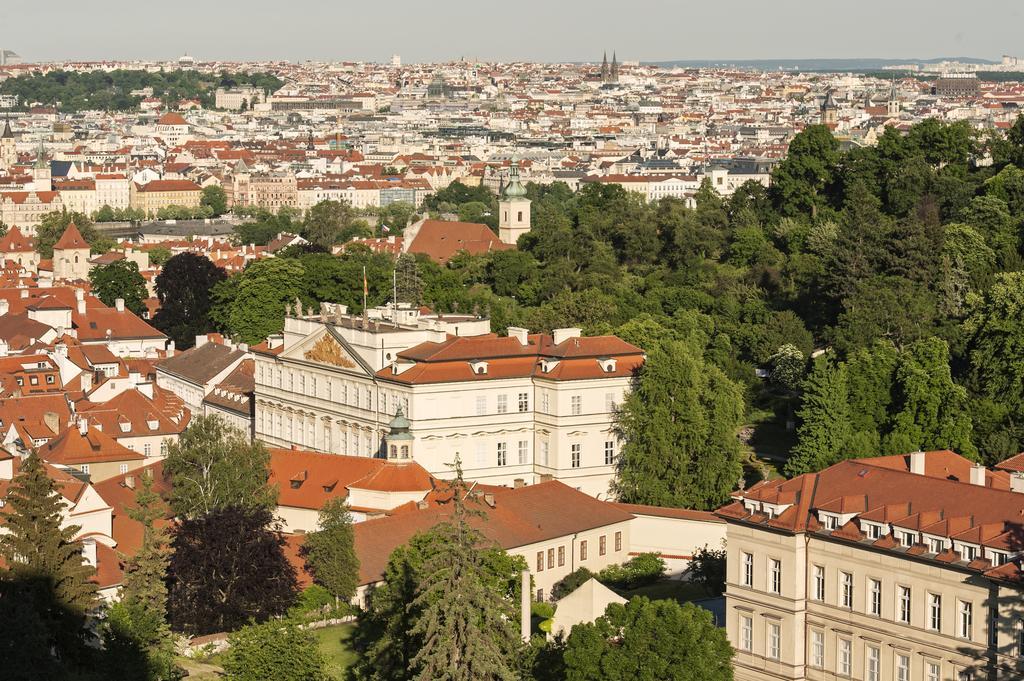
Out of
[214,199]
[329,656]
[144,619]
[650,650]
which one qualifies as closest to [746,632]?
[650,650]

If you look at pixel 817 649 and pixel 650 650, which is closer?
pixel 650 650

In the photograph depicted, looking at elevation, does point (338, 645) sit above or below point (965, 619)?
below

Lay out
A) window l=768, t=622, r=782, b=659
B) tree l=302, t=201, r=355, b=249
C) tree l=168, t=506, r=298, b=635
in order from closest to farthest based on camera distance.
A: window l=768, t=622, r=782, b=659, tree l=168, t=506, r=298, b=635, tree l=302, t=201, r=355, b=249

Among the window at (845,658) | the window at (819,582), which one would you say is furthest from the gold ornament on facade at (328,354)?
the window at (845,658)

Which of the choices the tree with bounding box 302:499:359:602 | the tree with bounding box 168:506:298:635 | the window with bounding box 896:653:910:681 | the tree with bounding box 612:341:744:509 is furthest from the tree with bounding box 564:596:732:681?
the tree with bounding box 612:341:744:509

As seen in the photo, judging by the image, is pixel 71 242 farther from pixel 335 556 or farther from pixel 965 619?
pixel 965 619

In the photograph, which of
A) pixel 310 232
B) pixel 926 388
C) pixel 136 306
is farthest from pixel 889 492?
pixel 310 232

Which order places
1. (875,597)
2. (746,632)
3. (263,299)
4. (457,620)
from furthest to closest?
(263,299)
(746,632)
(875,597)
(457,620)

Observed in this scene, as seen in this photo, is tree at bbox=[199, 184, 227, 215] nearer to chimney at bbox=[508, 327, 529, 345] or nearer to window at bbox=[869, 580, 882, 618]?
chimney at bbox=[508, 327, 529, 345]
